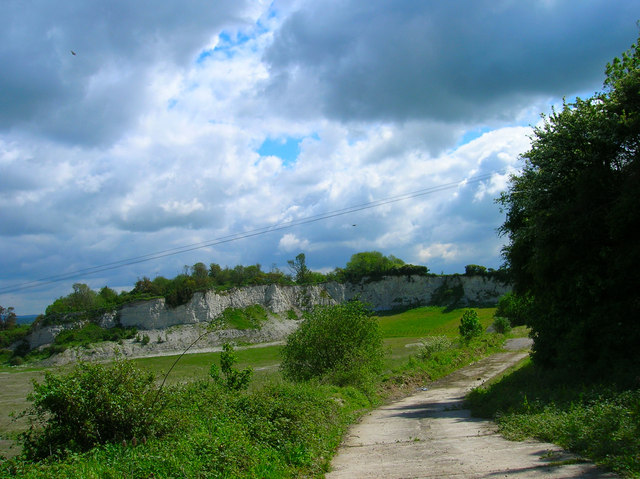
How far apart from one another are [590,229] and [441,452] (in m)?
9.99

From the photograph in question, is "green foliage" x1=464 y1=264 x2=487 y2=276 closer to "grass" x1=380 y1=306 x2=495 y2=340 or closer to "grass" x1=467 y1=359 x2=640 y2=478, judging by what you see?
"grass" x1=380 y1=306 x2=495 y2=340

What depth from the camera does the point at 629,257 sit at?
560 inches

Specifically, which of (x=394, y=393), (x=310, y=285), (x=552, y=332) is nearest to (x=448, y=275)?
(x=310, y=285)

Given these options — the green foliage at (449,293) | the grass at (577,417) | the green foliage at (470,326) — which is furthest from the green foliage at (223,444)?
the green foliage at (449,293)

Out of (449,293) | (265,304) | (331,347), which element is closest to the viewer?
(331,347)

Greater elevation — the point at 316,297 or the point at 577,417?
the point at 316,297

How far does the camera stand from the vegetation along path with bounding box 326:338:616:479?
732cm

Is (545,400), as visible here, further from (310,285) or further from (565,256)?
(310,285)

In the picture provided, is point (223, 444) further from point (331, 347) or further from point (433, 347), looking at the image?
point (433, 347)

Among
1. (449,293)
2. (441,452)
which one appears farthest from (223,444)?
(449,293)

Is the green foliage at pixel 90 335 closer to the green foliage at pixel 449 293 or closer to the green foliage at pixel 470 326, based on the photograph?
the green foliage at pixel 470 326

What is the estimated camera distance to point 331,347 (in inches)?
971

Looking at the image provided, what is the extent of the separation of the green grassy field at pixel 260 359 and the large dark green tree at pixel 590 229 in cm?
1167

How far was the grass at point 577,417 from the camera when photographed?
7.27 metres
